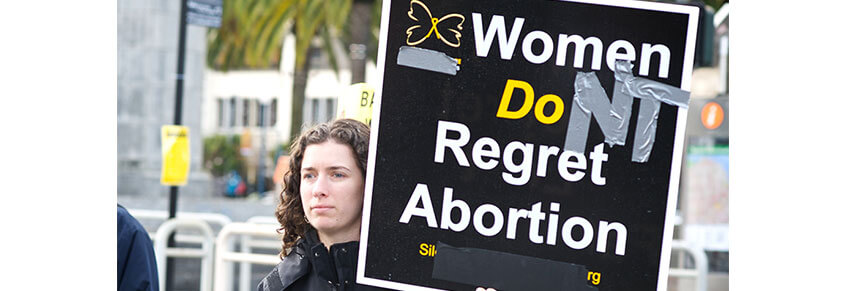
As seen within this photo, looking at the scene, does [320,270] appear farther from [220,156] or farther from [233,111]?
[233,111]

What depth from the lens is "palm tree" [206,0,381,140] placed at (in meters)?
19.8

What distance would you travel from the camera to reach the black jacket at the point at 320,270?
303cm

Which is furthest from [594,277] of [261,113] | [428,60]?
[261,113]

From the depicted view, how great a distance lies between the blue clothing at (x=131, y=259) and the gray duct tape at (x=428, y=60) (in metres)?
1.00

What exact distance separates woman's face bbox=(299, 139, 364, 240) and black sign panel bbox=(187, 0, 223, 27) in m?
6.72

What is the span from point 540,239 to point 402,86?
1.67ft

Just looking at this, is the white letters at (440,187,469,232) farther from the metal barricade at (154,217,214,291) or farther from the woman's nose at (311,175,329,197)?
the metal barricade at (154,217,214,291)

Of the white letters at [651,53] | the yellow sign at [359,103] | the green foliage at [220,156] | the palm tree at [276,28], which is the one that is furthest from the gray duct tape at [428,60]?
the green foliage at [220,156]

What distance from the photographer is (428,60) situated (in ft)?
9.66

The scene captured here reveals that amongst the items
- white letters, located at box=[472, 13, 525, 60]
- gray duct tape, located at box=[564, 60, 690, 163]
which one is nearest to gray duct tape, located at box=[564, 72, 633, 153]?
gray duct tape, located at box=[564, 60, 690, 163]

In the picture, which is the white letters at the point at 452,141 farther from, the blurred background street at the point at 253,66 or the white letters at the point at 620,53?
the blurred background street at the point at 253,66

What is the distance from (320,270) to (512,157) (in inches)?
22.7

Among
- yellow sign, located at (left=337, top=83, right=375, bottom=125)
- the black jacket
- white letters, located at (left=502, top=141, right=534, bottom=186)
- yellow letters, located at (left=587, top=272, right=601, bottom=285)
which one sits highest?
yellow sign, located at (left=337, top=83, right=375, bottom=125)
